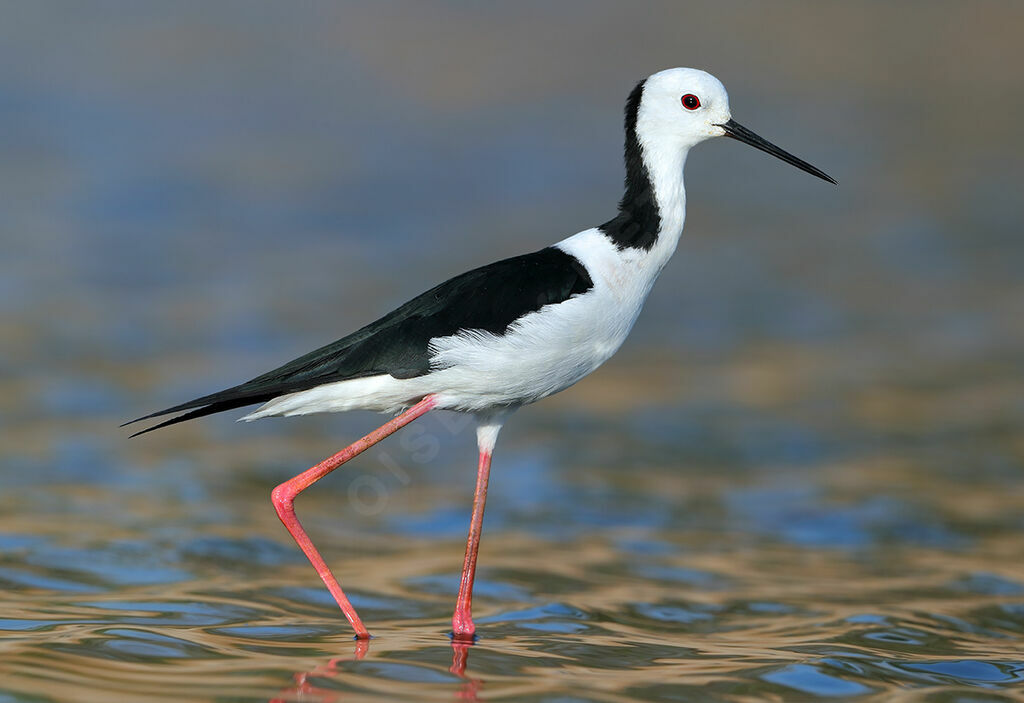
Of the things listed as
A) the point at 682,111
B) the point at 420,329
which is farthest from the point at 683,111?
the point at 420,329

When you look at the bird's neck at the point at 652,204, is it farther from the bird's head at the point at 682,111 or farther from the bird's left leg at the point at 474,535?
the bird's left leg at the point at 474,535

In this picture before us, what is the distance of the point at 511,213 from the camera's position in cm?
1870

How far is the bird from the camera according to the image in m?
6.27

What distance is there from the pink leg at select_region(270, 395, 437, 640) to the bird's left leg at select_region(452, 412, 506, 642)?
1.14 feet

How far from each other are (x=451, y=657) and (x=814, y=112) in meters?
17.2

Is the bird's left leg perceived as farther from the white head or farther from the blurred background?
the white head

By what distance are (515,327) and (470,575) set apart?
119 cm

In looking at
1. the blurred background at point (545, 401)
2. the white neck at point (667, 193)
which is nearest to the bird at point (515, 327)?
the white neck at point (667, 193)

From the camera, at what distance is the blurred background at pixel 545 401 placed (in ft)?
22.5

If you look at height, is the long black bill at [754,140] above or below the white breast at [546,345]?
above

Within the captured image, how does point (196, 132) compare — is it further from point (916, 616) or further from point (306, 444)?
point (916, 616)

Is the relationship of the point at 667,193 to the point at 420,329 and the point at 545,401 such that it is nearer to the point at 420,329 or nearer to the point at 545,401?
the point at 420,329

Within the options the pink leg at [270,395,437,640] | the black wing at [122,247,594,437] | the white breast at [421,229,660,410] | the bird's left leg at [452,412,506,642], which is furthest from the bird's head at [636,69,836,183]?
the pink leg at [270,395,437,640]

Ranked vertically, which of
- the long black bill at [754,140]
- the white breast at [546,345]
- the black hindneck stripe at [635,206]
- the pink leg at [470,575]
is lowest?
the pink leg at [470,575]
